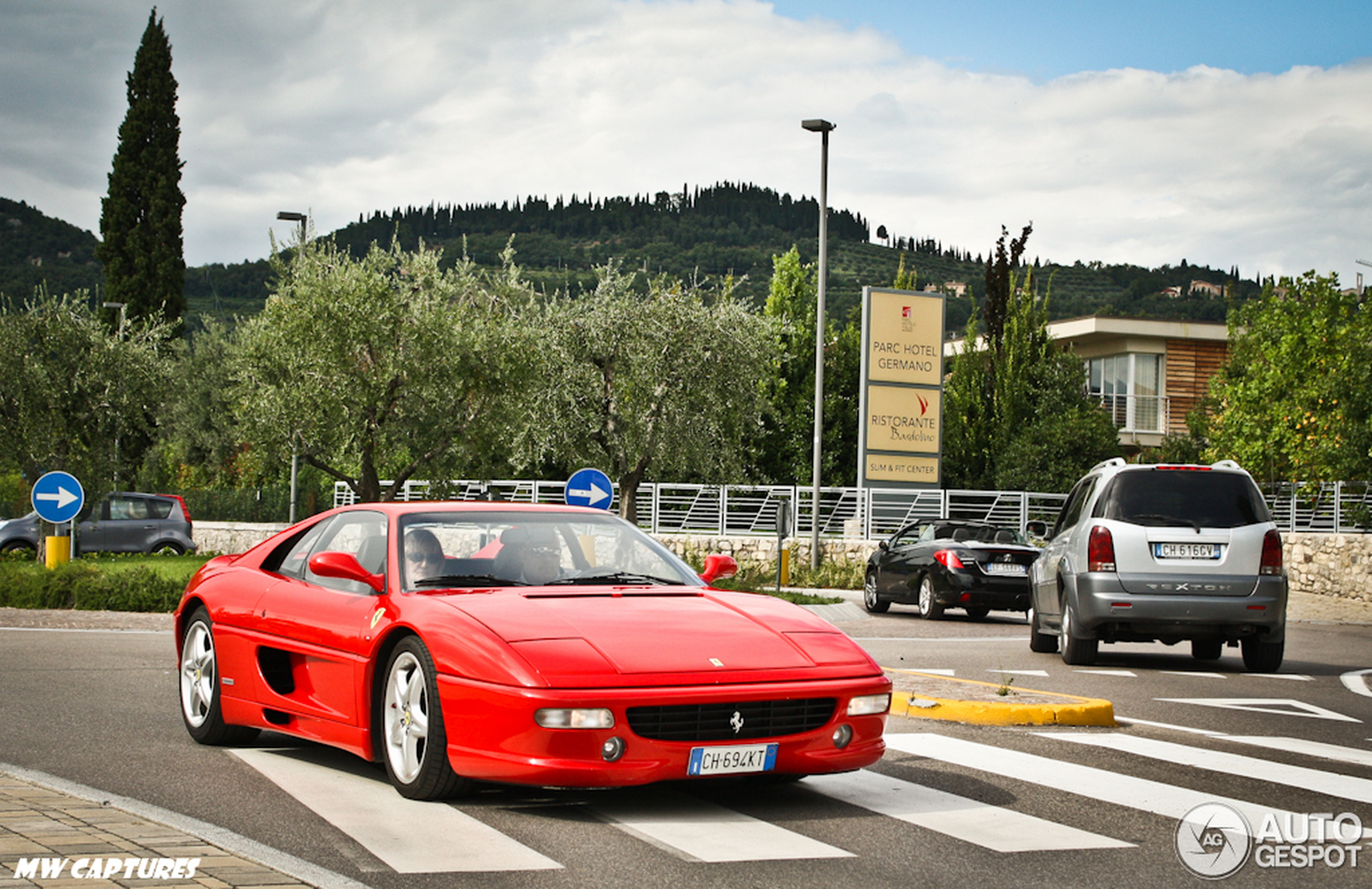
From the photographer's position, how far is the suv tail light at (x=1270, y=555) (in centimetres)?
1279

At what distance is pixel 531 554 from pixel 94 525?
2710cm

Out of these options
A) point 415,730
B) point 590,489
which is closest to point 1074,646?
point 415,730

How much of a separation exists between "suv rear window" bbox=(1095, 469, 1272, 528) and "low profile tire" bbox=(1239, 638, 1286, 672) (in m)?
1.27

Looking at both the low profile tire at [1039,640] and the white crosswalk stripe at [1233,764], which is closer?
the white crosswalk stripe at [1233,764]

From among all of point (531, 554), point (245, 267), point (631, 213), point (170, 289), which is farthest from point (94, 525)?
point (631, 213)

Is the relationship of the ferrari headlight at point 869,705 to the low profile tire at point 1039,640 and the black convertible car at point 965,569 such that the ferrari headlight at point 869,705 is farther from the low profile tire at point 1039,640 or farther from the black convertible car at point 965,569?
the black convertible car at point 965,569

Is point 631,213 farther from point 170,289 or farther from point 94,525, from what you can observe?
point 94,525

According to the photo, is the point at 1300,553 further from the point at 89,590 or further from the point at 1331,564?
the point at 89,590

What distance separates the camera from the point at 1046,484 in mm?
39688

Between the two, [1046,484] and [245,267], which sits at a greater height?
[245,267]

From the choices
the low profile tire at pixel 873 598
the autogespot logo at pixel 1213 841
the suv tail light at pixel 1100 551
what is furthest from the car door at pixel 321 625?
the low profile tire at pixel 873 598

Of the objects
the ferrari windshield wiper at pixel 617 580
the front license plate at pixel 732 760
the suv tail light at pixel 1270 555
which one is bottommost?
the front license plate at pixel 732 760

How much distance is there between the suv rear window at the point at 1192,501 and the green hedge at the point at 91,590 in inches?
483
